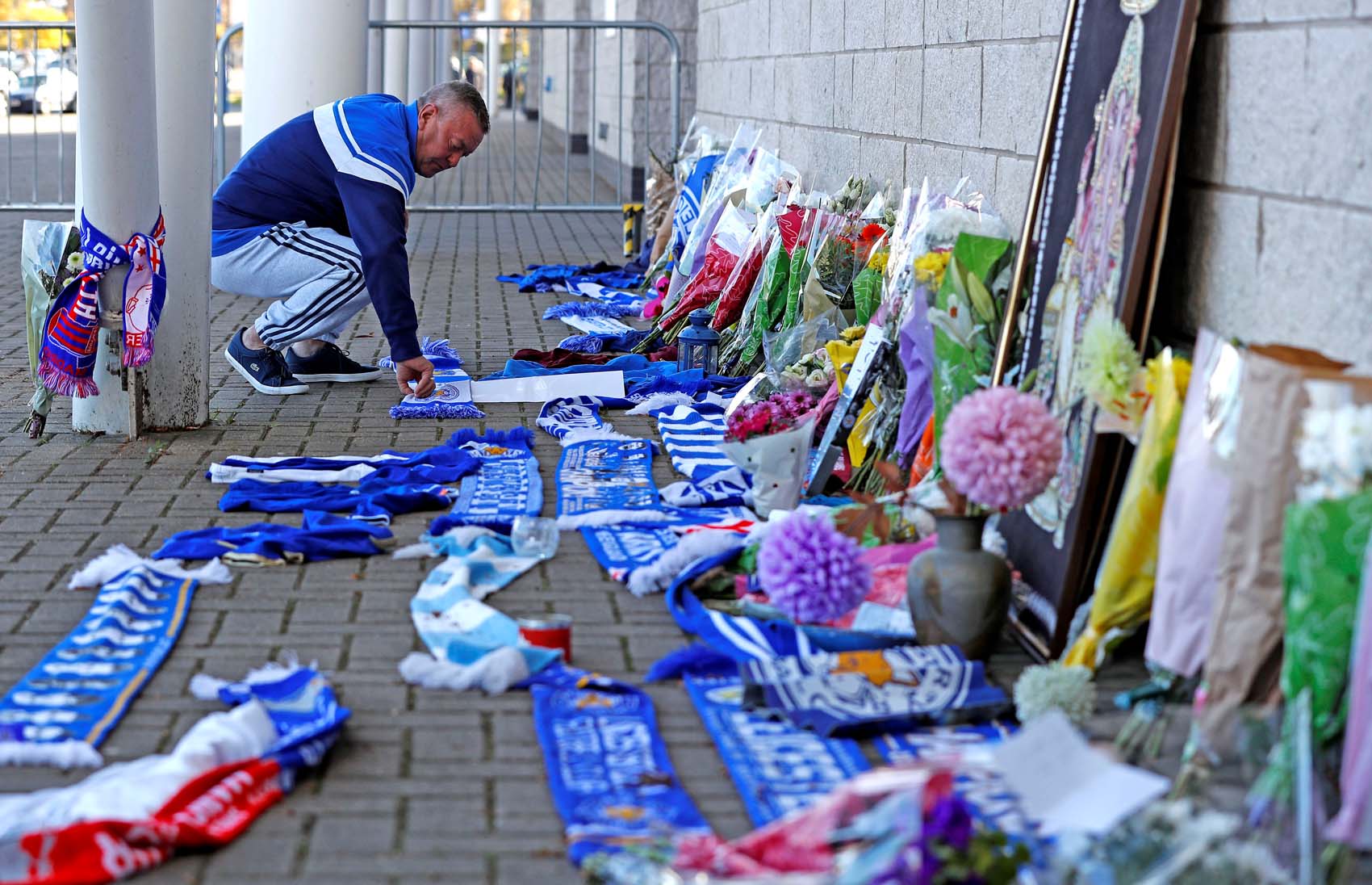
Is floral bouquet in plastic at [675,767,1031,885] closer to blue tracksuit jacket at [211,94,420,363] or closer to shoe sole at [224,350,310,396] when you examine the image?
blue tracksuit jacket at [211,94,420,363]

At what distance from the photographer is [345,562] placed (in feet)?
13.6

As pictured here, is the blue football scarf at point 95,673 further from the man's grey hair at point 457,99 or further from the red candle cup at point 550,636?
the man's grey hair at point 457,99

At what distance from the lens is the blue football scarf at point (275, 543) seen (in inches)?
162

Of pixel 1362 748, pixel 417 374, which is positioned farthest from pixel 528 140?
pixel 1362 748

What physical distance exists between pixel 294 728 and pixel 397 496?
5.49 feet

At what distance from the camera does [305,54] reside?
879cm

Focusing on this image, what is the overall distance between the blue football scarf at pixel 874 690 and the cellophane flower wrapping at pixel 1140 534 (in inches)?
9.8

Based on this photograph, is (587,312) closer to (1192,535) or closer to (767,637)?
(767,637)

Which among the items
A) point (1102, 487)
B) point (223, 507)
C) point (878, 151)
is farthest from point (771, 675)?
point (878, 151)

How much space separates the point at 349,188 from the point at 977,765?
13.1 ft

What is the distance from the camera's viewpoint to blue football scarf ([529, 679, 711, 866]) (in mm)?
2568

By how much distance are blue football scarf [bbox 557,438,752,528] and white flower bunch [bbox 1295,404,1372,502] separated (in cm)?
219

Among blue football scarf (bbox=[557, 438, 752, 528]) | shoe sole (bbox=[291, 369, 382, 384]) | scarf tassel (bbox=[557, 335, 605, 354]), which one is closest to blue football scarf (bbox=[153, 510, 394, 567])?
blue football scarf (bbox=[557, 438, 752, 528])

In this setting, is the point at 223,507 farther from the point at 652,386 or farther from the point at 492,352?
the point at 492,352
